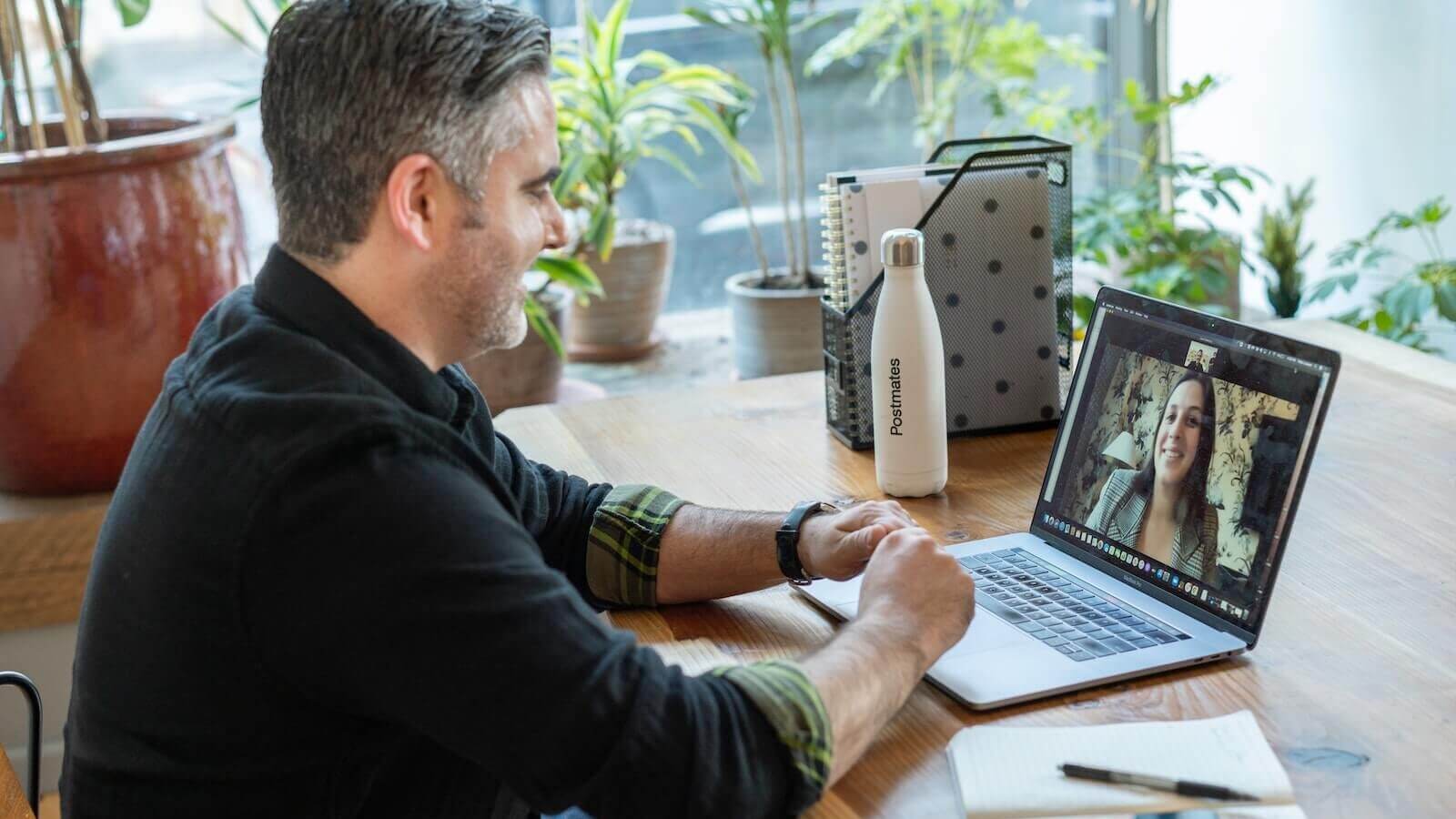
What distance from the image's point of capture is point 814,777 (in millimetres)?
963

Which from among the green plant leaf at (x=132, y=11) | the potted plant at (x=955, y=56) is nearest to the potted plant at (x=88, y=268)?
the green plant leaf at (x=132, y=11)

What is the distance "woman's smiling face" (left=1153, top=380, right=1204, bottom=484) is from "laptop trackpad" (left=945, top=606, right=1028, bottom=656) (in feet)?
0.61

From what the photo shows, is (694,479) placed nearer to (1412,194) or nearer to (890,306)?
(890,306)

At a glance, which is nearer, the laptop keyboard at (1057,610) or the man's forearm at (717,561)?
the laptop keyboard at (1057,610)

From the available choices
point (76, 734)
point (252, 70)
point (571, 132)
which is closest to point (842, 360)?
point (76, 734)

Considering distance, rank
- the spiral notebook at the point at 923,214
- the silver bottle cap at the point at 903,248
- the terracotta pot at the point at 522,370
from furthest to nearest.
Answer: the terracotta pot at the point at 522,370, the spiral notebook at the point at 923,214, the silver bottle cap at the point at 903,248

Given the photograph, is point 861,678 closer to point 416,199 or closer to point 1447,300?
point 416,199

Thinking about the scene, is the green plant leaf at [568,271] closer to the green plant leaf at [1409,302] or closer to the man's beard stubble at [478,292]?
the green plant leaf at [1409,302]

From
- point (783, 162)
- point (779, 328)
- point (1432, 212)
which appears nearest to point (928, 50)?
A: point (783, 162)

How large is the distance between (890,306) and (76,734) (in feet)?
2.70

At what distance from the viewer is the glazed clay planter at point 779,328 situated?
11.2 ft

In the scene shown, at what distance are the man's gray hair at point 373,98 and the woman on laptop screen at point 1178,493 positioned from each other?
581 mm

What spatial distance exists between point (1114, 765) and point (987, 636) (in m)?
0.22

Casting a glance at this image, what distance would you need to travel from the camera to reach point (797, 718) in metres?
0.98
